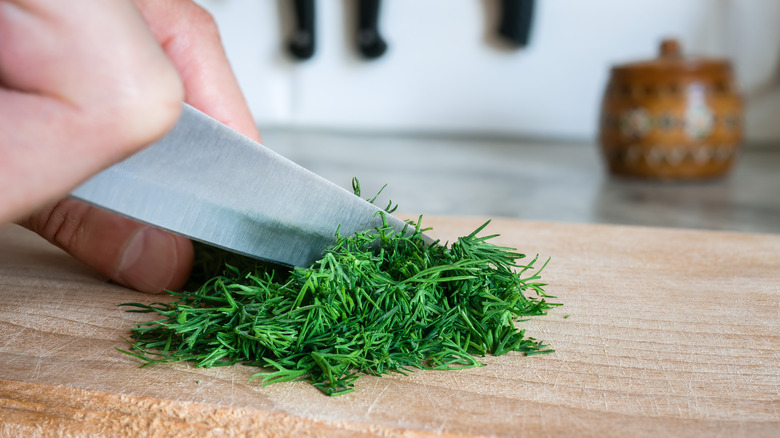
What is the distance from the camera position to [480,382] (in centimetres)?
60

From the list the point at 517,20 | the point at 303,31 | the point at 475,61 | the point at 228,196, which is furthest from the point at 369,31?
the point at 228,196

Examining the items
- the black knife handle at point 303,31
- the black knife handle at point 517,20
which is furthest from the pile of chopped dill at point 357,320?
the black knife handle at point 303,31

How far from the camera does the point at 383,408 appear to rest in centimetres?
55

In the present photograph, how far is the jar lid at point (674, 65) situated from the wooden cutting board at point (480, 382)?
1.68 metres

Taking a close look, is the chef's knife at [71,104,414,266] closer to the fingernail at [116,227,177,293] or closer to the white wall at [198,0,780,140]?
the fingernail at [116,227,177,293]

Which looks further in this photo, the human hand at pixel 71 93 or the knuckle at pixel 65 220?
the knuckle at pixel 65 220

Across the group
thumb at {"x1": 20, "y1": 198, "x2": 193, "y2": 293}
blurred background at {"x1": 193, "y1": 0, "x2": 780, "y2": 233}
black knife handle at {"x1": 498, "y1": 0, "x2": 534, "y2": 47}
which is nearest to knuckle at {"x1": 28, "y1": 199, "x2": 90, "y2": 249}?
thumb at {"x1": 20, "y1": 198, "x2": 193, "y2": 293}

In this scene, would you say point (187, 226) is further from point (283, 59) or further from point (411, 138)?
point (283, 59)

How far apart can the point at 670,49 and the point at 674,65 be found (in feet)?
0.27

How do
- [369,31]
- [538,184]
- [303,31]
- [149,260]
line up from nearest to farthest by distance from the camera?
[149,260]
[538,184]
[369,31]
[303,31]

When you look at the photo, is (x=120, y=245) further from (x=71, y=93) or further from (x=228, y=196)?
(x=71, y=93)

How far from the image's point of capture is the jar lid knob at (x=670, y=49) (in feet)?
7.84

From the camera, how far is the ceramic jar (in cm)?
234

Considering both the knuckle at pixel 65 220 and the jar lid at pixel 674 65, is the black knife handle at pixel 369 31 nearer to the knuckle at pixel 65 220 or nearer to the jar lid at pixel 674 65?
the jar lid at pixel 674 65
